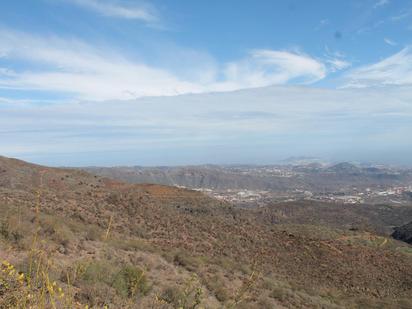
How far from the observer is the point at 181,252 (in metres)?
17.5

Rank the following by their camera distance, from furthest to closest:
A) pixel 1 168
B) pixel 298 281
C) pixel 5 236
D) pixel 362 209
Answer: pixel 362 209 < pixel 1 168 < pixel 298 281 < pixel 5 236

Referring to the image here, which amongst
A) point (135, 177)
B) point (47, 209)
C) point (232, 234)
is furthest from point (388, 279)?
point (135, 177)

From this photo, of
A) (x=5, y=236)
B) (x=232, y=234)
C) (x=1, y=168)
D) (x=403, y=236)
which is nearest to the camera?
(x=5, y=236)

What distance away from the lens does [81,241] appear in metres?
14.3

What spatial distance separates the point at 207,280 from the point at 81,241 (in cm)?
495

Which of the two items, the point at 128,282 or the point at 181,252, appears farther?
the point at 181,252

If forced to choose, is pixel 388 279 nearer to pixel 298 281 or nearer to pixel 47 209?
pixel 298 281

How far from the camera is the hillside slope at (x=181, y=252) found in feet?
33.2

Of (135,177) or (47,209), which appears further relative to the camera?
(135,177)

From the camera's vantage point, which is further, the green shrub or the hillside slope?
the hillside slope

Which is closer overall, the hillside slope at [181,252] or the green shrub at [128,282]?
the green shrub at [128,282]

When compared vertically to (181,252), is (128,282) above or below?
above

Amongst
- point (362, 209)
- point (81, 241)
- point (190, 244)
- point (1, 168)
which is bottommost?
point (362, 209)

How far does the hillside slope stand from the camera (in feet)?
33.2
